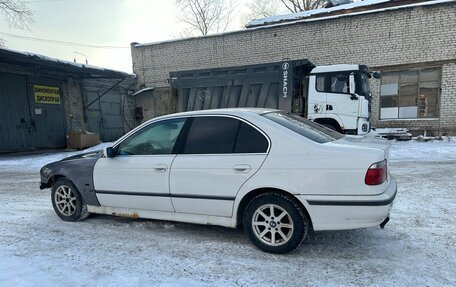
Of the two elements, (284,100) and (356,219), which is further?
(284,100)

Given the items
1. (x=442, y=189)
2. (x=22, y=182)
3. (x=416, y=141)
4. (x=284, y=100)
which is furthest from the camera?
(x=416, y=141)

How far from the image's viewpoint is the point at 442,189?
531 cm

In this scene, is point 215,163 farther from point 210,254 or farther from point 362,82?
point 362,82

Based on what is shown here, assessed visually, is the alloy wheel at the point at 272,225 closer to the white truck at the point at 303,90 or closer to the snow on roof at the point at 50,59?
the white truck at the point at 303,90

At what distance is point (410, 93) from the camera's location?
1324 cm

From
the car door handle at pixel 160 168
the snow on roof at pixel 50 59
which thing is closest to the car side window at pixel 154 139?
the car door handle at pixel 160 168

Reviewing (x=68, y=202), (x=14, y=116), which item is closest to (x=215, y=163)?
(x=68, y=202)

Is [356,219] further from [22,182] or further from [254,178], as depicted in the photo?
[22,182]

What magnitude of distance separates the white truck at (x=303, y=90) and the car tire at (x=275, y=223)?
6048mm

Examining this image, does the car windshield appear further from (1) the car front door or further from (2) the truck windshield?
(2) the truck windshield

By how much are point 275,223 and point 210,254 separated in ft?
2.53

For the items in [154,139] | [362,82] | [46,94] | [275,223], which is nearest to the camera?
[275,223]

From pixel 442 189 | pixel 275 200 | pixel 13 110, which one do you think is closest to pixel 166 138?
pixel 275 200

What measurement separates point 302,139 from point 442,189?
3922 mm
